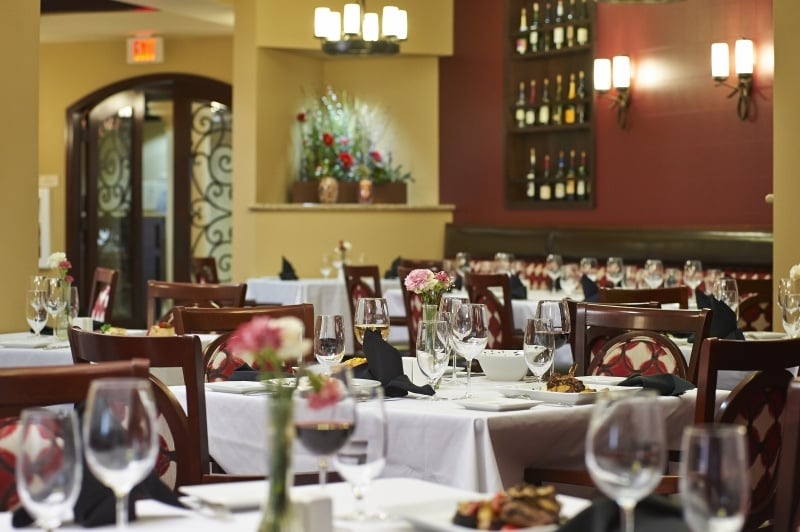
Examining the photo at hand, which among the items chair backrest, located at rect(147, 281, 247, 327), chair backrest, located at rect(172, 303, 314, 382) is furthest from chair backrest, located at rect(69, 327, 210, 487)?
chair backrest, located at rect(147, 281, 247, 327)

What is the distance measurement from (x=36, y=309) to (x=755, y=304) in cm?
409

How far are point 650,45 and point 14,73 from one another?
208 inches

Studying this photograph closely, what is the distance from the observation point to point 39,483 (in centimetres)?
147

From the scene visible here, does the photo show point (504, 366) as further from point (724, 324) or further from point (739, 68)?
point (739, 68)

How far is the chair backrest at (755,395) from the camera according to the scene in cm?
278

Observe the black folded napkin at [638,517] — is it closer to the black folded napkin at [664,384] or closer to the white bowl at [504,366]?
the black folded napkin at [664,384]

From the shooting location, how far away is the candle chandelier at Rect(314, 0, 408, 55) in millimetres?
9289

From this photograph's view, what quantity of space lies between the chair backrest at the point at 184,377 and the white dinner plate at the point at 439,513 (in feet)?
3.91

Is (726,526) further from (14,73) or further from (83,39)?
(83,39)

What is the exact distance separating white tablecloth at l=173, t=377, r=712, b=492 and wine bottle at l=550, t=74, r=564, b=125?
774 centimetres

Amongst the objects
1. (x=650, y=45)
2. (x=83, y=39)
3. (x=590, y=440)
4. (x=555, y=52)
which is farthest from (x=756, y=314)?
(x=83, y=39)

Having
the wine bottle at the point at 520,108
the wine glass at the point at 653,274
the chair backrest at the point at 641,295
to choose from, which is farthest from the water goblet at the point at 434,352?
the wine bottle at the point at 520,108

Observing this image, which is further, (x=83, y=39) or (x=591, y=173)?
(x=83, y=39)

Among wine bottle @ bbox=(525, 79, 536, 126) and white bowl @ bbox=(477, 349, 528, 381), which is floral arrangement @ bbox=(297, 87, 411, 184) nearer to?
wine bottle @ bbox=(525, 79, 536, 126)
